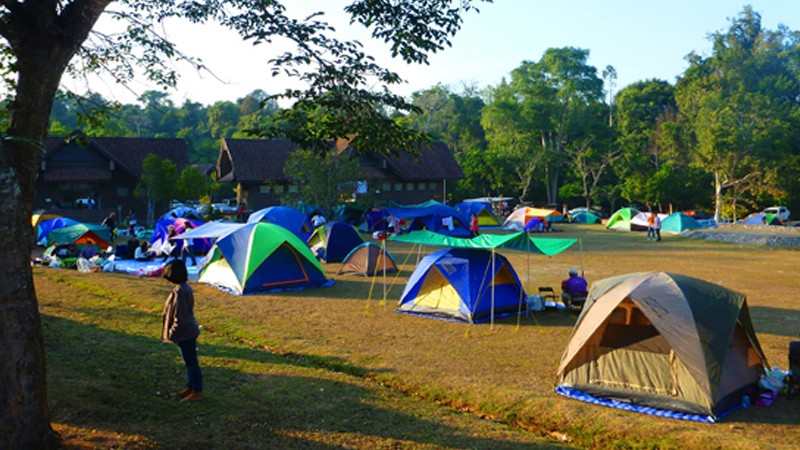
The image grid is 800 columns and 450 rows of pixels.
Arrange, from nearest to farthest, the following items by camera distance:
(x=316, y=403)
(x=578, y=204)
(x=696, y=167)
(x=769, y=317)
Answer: (x=316, y=403)
(x=769, y=317)
(x=696, y=167)
(x=578, y=204)

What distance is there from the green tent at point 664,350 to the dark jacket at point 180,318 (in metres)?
4.52

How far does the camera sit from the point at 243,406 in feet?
24.2

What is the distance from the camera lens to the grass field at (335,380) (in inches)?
260

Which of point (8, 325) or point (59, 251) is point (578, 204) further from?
point (8, 325)

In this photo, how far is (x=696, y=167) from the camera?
147ft

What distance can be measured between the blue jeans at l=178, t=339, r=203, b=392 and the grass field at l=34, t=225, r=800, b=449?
0.83 feet

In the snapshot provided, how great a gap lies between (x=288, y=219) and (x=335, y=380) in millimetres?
15669

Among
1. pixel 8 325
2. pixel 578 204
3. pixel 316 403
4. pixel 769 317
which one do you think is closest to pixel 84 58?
pixel 8 325

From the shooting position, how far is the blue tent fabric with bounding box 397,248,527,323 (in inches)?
492

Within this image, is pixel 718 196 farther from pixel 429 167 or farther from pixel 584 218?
pixel 429 167

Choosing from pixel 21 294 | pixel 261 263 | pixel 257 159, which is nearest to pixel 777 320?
pixel 261 263

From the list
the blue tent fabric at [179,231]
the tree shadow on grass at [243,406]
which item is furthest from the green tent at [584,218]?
the tree shadow on grass at [243,406]

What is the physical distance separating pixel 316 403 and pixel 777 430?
4.96m

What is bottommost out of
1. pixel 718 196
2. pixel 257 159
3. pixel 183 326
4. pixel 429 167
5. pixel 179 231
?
pixel 183 326
